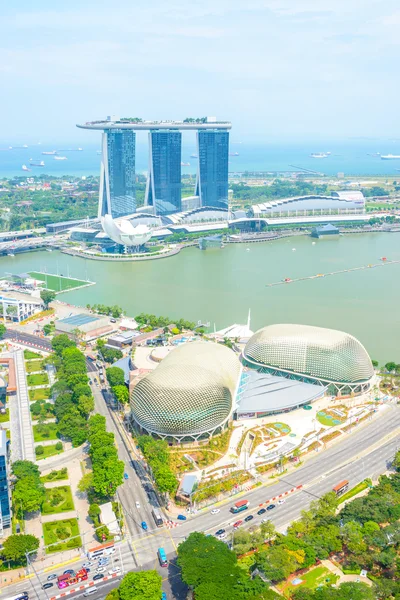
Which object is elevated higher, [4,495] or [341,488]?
[4,495]

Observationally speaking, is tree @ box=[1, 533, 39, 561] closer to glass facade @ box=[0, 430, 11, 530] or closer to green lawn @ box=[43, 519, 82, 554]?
green lawn @ box=[43, 519, 82, 554]

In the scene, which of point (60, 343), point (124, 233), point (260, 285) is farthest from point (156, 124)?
point (60, 343)

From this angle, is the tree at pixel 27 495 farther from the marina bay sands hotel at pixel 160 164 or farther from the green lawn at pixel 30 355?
the marina bay sands hotel at pixel 160 164

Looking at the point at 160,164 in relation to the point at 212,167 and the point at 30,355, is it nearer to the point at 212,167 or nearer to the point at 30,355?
the point at 212,167

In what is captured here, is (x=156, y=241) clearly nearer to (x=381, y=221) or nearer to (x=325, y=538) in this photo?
(x=381, y=221)

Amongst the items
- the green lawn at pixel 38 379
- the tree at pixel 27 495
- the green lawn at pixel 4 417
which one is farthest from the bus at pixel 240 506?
the green lawn at pixel 38 379
